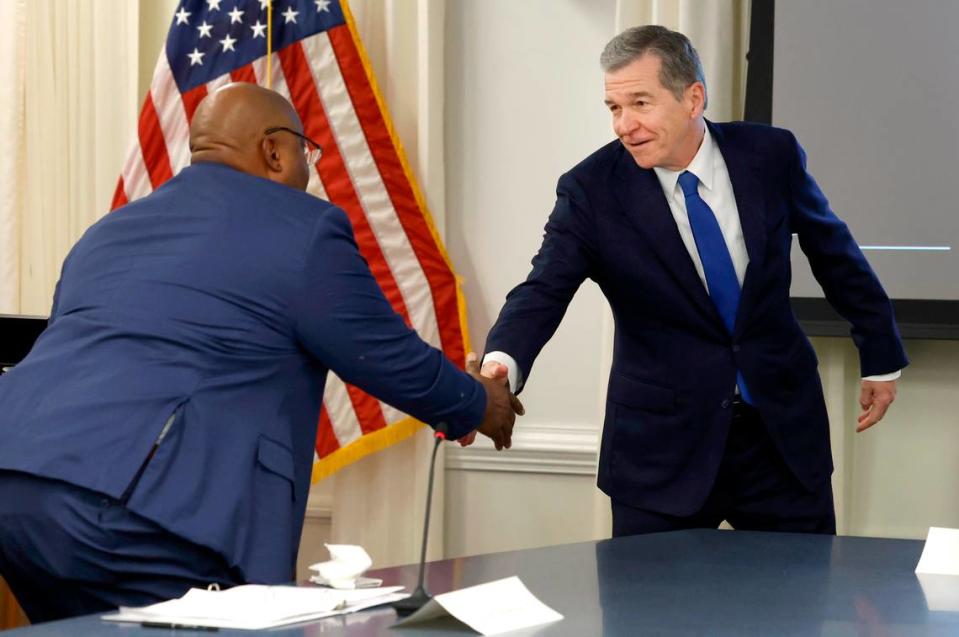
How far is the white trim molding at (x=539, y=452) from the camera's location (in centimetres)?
457

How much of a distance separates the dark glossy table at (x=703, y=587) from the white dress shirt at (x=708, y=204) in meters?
0.64

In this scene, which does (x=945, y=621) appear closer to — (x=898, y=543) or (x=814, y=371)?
(x=898, y=543)

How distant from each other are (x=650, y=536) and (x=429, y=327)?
2040mm

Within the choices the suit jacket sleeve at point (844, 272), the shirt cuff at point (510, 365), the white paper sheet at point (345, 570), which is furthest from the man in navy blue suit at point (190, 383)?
the suit jacket sleeve at point (844, 272)

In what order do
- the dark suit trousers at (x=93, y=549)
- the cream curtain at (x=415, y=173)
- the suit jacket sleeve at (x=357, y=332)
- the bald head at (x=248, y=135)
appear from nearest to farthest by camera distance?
the dark suit trousers at (x=93, y=549), the suit jacket sleeve at (x=357, y=332), the bald head at (x=248, y=135), the cream curtain at (x=415, y=173)

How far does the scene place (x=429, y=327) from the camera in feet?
14.8

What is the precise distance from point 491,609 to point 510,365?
130 centimetres

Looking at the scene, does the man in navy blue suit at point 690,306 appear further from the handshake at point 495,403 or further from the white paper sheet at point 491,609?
the white paper sheet at point 491,609

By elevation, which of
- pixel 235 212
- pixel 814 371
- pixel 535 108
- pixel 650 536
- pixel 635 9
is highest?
pixel 635 9

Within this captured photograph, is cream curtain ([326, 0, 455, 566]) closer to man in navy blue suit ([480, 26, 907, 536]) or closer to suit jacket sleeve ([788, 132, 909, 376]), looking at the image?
man in navy blue suit ([480, 26, 907, 536])

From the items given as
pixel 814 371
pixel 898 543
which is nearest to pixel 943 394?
pixel 814 371

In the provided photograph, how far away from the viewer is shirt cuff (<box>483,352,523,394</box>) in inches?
119

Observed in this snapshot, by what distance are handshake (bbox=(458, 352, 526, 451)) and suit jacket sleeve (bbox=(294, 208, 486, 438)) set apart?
24 cm

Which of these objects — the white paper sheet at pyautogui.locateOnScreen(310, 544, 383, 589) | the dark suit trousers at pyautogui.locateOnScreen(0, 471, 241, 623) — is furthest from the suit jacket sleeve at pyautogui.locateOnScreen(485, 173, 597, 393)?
the white paper sheet at pyautogui.locateOnScreen(310, 544, 383, 589)
